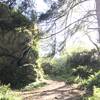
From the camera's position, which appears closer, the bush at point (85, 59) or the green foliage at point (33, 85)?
the green foliage at point (33, 85)

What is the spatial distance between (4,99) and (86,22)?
752 cm

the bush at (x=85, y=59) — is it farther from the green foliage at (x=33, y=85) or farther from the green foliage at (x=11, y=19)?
the green foliage at (x=11, y=19)

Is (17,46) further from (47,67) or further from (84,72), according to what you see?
(47,67)

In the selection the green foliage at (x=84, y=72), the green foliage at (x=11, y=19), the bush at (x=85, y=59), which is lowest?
the green foliage at (x=84, y=72)

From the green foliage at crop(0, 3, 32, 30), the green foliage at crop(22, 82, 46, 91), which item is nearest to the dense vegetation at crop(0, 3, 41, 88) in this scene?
the green foliage at crop(0, 3, 32, 30)

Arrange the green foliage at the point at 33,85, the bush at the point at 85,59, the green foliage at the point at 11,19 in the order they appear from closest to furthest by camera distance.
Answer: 1. the green foliage at the point at 33,85
2. the green foliage at the point at 11,19
3. the bush at the point at 85,59

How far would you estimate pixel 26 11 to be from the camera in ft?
64.0

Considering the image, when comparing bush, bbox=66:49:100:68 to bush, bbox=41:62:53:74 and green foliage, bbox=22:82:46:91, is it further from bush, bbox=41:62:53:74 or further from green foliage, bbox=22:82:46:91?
green foliage, bbox=22:82:46:91

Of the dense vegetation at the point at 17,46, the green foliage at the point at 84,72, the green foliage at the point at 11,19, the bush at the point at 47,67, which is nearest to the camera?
the dense vegetation at the point at 17,46

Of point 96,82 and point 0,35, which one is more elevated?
point 0,35

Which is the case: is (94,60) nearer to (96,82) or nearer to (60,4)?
(60,4)

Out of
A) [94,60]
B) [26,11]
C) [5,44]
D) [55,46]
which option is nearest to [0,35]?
[5,44]

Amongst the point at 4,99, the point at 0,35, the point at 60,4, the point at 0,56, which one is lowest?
the point at 4,99

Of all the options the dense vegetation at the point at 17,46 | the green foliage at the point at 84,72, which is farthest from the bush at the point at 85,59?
the dense vegetation at the point at 17,46
